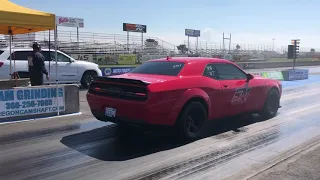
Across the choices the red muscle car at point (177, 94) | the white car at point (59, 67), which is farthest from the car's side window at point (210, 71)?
the white car at point (59, 67)

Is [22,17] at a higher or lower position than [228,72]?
higher

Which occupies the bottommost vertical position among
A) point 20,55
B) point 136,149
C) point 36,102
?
point 136,149

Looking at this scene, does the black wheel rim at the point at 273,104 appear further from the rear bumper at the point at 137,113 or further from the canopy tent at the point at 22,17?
the canopy tent at the point at 22,17

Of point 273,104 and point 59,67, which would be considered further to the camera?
point 59,67

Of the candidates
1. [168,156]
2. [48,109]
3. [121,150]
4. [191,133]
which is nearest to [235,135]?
[191,133]

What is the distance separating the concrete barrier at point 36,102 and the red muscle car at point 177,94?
2291 mm

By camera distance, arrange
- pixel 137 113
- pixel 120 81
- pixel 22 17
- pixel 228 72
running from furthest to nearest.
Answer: pixel 22 17 → pixel 228 72 → pixel 120 81 → pixel 137 113

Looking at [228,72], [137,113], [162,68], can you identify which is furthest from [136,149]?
[228,72]

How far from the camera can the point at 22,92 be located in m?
8.30

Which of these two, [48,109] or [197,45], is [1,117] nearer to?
[48,109]

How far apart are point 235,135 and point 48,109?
185 inches

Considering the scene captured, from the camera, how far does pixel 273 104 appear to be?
9.11 metres

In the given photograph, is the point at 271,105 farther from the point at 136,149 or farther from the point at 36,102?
the point at 36,102

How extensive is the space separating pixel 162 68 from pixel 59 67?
27.4ft
